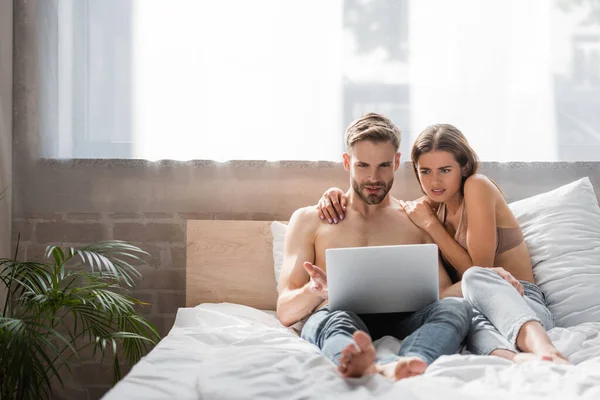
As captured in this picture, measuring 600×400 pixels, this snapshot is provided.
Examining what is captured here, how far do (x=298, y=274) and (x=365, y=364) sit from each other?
0.75 meters

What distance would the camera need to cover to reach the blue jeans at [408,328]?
54.7 inches

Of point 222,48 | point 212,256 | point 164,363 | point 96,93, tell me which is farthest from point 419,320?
point 96,93

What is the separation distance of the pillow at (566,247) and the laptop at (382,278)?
1.77 ft

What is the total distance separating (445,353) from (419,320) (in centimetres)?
19

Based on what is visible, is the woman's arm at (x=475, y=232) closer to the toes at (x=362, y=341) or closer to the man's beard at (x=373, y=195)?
the man's beard at (x=373, y=195)

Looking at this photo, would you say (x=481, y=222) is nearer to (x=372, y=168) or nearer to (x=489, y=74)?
(x=372, y=168)

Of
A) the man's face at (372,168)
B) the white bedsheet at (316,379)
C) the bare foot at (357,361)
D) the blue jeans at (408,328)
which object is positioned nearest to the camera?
the white bedsheet at (316,379)

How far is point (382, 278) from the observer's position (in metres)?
1.53

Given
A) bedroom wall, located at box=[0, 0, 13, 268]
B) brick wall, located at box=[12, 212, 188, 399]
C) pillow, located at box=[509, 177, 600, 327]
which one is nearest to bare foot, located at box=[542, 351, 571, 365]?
pillow, located at box=[509, 177, 600, 327]

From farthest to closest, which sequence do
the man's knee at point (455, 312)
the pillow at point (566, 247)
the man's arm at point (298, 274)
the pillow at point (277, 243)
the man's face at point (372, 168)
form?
the pillow at point (277, 243) → the man's face at point (372, 168) → the pillow at point (566, 247) → the man's arm at point (298, 274) → the man's knee at point (455, 312)

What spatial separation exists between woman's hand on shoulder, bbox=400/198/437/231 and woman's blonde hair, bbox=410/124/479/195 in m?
0.13

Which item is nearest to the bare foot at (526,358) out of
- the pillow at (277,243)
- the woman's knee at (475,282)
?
the woman's knee at (475,282)

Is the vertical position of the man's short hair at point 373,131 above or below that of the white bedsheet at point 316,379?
above

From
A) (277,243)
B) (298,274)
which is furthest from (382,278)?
(277,243)
